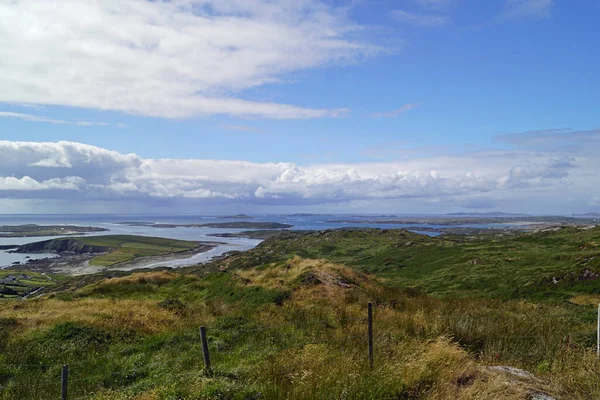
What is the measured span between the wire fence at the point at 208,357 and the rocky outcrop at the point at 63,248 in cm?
15475

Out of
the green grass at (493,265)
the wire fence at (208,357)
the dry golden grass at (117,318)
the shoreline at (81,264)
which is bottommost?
the shoreline at (81,264)

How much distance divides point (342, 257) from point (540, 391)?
65034 millimetres

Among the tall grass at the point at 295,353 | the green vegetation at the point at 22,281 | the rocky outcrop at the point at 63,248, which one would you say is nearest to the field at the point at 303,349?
the tall grass at the point at 295,353

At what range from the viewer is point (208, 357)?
792cm

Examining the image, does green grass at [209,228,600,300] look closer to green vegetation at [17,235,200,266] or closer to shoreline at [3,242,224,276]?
shoreline at [3,242,224,276]

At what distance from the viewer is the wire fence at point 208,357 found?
8.04 meters

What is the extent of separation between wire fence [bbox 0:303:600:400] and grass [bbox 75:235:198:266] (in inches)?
4631

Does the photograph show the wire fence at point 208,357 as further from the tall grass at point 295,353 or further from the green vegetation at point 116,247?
the green vegetation at point 116,247

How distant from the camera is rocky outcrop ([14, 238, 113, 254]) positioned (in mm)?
152250

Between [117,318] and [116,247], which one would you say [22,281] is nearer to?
[116,247]

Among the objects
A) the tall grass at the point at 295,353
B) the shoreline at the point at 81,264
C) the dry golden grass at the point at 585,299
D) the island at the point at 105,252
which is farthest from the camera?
the island at the point at 105,252

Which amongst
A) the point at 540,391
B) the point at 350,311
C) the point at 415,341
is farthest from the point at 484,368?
the point at 350,311

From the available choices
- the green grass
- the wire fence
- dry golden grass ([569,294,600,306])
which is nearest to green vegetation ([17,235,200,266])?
the green grass

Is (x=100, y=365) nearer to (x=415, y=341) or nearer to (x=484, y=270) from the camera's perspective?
(x=415, y=341)
